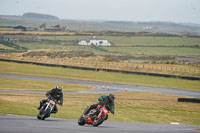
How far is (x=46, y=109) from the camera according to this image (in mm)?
21547

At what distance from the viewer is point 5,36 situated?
155m

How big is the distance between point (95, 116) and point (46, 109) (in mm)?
2691

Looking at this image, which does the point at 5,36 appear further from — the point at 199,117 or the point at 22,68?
the point at 199,117

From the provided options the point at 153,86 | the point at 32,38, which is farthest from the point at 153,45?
the point at 153,86

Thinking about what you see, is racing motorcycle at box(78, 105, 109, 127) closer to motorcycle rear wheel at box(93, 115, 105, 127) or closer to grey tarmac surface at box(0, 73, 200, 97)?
motorcycle rear wheel at box(93, 115, 105, 127)

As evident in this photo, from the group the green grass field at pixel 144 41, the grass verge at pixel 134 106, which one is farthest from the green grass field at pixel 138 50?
the grass verge at pixel 134 106

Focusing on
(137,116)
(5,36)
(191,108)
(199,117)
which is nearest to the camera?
(137,116)

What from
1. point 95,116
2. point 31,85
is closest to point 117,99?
point 31,85

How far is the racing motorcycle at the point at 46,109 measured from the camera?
21.5m

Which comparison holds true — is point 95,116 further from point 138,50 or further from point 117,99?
point 138,50

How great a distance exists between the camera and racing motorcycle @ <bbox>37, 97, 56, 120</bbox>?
21.5 m

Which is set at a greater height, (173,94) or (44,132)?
(44,132)

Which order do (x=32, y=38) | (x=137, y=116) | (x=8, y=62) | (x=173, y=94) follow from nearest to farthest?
1. (x=137, y=116)
2. (x=173, y=94)
3. (x=8, y=62)
4. (x=32, y=38)

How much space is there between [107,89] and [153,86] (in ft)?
27.8
